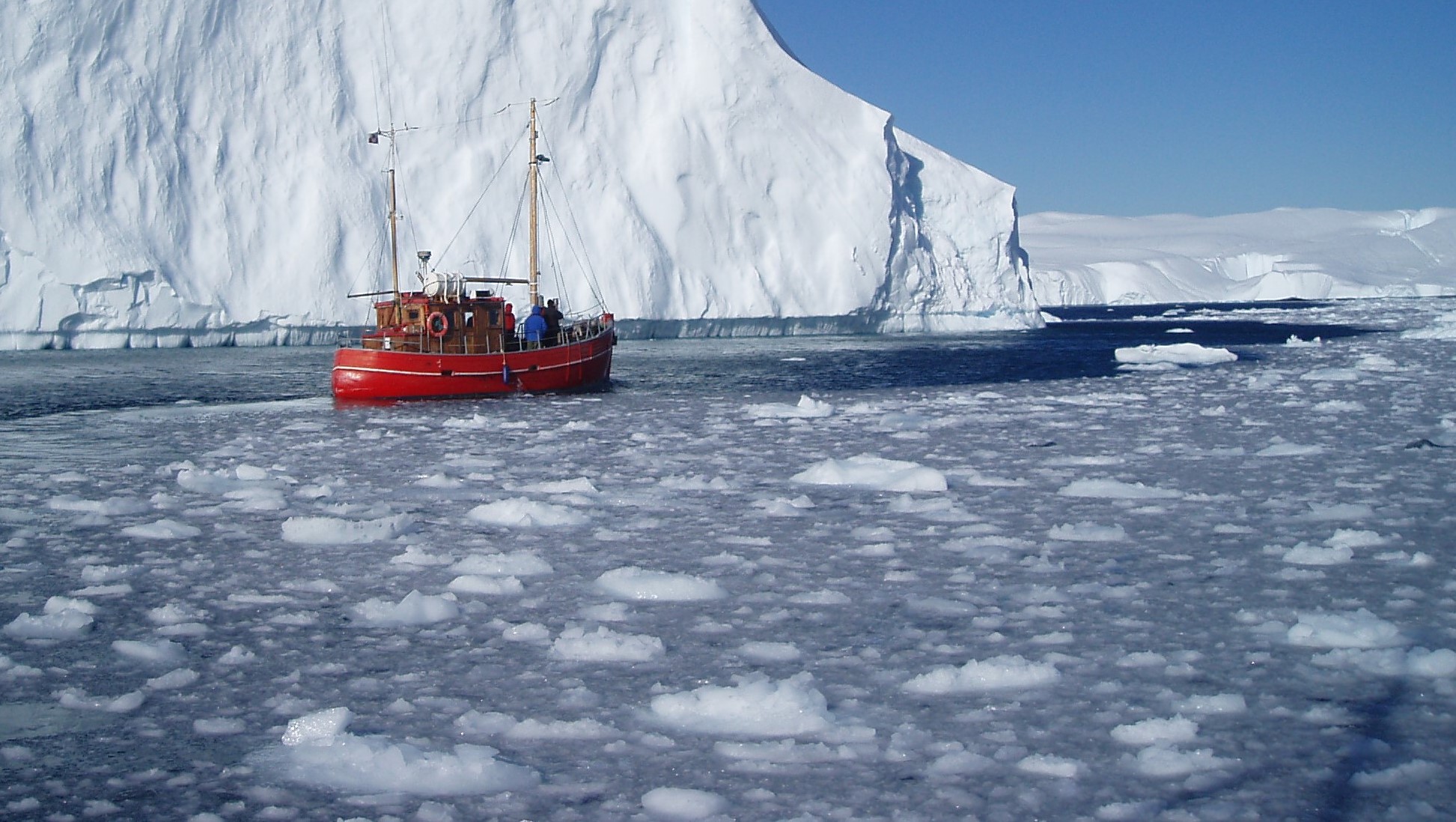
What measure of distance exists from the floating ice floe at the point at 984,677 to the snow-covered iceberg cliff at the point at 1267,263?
86782 mm

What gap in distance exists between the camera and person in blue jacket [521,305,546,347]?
57.3 ft

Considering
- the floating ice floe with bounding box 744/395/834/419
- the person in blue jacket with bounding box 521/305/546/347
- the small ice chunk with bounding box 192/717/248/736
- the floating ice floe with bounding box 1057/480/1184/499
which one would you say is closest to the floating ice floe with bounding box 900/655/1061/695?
the small ice chunk with bounding box 192/717/248/736

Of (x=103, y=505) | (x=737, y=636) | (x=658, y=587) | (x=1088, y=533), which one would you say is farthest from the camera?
(x=103, y=505)

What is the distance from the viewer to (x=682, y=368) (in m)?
21.4

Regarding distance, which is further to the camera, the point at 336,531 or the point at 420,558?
the point at 336,531

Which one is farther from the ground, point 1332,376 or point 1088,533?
point 1332,376


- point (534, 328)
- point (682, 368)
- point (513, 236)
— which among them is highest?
point (513, 236)

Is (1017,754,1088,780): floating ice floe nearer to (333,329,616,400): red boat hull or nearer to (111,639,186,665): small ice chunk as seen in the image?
(111,639,186,665): small ice chunk

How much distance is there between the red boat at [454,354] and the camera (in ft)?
51.8

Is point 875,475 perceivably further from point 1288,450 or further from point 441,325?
point 441,325

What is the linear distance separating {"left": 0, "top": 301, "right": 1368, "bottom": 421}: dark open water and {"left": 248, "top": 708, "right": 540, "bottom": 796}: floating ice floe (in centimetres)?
1142

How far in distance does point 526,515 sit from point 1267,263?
381ft

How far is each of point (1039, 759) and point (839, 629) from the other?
1343mm

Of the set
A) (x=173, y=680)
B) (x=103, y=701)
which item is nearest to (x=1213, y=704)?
(x=173, y=680)
